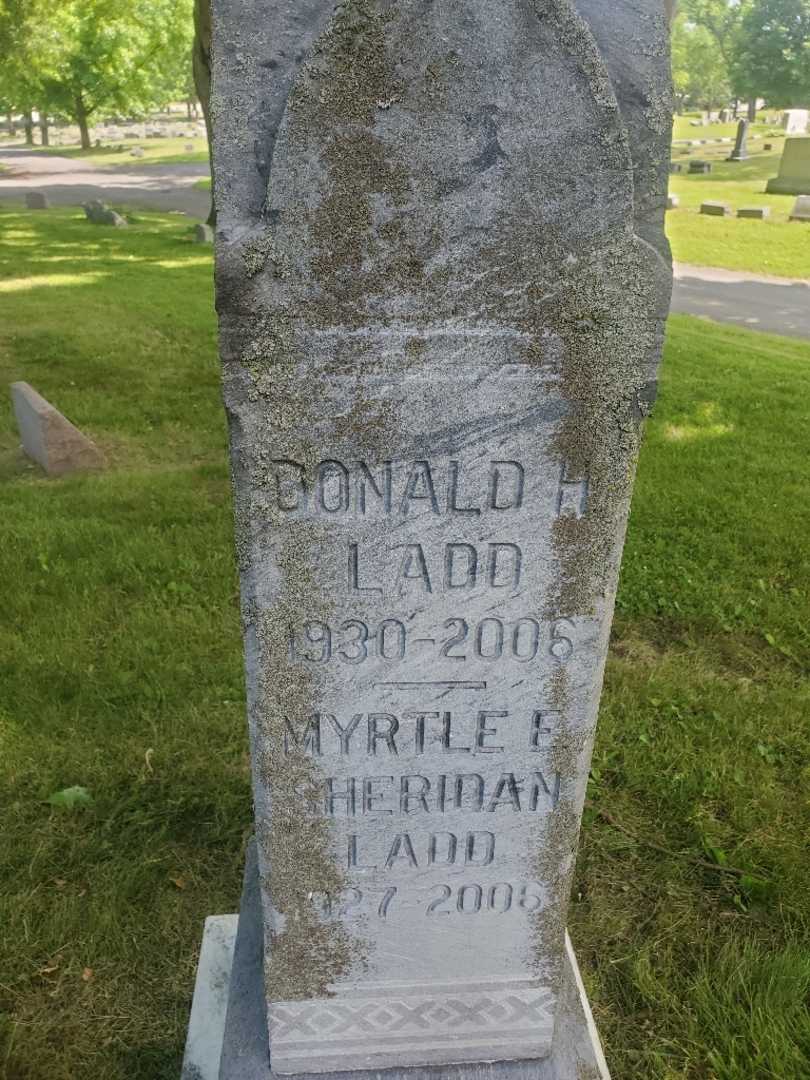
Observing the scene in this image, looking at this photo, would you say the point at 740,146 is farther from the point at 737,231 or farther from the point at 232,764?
the point at 232,764

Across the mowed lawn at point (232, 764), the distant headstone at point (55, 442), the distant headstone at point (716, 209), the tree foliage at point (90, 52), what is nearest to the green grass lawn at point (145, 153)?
the tree foliage at point (90, 52)

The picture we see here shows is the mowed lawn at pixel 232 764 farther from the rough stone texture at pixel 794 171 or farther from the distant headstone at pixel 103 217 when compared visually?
the rough stone texture at pixel 794 171

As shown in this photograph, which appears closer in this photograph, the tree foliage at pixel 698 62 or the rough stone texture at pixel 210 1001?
the rough stone texture at pixel 210 1001

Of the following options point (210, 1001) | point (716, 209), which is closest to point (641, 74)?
point (210, 1001)

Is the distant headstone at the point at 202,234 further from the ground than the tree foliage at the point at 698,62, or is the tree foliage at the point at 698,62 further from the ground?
the tree foliage at the point at 698,62

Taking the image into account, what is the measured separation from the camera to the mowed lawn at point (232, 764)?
8.86 feet

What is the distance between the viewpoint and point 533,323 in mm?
1509

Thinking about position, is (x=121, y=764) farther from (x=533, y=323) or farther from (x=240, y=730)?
(x=533, y=323)

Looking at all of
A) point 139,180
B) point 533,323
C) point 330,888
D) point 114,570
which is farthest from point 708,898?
point 139,180

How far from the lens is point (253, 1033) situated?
230cm

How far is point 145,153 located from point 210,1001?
48.3 m

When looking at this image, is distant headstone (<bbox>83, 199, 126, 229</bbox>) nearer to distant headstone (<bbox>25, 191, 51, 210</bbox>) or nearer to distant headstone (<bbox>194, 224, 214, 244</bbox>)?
distant headstone (<bbox>194, 224, 214, 244</bbox>)

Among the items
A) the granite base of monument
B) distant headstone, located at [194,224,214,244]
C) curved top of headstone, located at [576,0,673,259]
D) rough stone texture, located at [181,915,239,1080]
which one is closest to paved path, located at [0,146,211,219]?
distant headstone, located at [194,224,214,244]

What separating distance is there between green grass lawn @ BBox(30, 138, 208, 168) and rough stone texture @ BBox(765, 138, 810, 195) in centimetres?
2339
